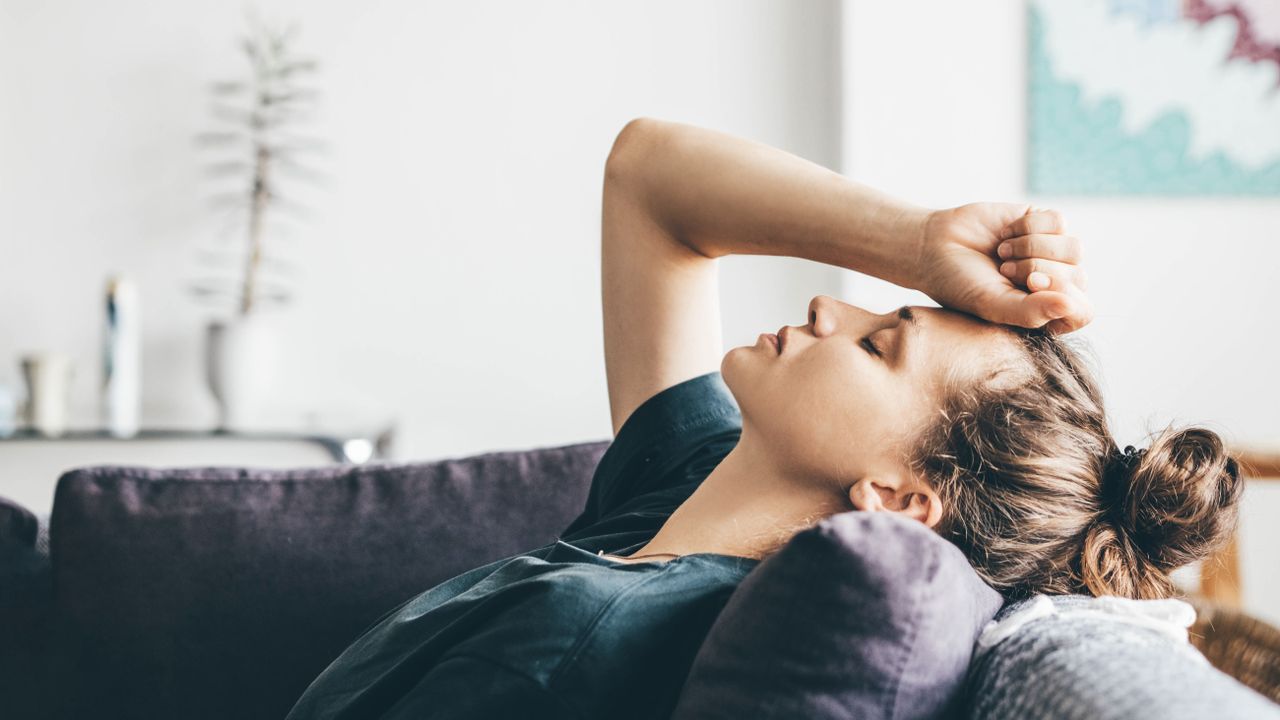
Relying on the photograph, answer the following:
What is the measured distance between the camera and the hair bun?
868 millimetres

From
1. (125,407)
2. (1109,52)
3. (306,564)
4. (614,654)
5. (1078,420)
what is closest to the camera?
(614,654)

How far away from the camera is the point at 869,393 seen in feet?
3.15

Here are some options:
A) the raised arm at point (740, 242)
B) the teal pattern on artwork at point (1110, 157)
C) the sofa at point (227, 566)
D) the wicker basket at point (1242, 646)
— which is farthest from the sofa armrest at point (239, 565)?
the teal pattern on artwork at point (1110, 157)

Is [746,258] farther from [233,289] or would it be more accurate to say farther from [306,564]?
[306,564]

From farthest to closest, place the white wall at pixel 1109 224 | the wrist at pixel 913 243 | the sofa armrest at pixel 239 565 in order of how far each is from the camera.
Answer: the white wall at pixel 1109 224 → the sofa armrest at pixel 239 565 → the wrist at pixel 913 243

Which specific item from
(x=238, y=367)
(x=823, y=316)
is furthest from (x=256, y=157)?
(x=823, y=316)

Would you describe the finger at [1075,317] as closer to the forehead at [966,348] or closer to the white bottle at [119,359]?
the forehead at [966,348]

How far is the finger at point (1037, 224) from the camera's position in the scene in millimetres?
905

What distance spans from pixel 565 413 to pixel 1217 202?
172cm

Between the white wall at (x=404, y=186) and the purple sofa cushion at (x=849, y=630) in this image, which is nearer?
the purple sofa cushion at (x=849, y=630)

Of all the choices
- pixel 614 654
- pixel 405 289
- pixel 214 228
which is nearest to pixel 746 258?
pixel 405 289

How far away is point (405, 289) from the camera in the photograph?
2.64 meters

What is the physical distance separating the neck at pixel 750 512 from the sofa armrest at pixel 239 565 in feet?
0.90

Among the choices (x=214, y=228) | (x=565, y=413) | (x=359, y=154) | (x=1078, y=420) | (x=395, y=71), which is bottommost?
(x=565, y=413)
